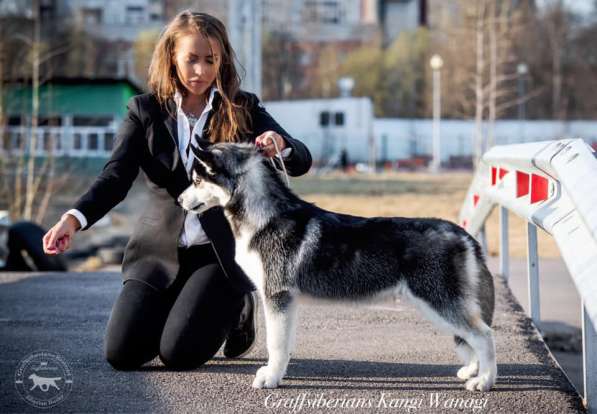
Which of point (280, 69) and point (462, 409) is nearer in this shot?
point (462, 409)

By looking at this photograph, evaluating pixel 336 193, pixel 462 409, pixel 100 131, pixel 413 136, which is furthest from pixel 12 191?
pixel 413 136

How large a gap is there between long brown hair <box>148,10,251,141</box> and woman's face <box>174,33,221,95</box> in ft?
0.11

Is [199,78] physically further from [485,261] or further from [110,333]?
[485,261]

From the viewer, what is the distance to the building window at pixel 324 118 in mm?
55531

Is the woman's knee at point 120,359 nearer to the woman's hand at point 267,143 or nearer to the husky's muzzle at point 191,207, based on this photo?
the husky's muzzle at point 191,207

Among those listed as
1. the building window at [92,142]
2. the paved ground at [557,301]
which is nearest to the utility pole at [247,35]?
the paved ground at [557,301]

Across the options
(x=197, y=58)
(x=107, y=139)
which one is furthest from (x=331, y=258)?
(x=107, y=139)

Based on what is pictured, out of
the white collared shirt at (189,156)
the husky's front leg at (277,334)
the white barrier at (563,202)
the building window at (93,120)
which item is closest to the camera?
the white barrier at (563,202)

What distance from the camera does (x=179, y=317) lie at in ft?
14.4

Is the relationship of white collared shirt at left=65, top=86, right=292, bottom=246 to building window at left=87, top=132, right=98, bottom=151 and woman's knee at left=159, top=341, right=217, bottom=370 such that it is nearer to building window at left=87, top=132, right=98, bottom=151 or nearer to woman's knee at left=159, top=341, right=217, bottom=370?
woman's knee at left=159, top=341, right=217, bottom=370

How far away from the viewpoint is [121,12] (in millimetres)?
66875

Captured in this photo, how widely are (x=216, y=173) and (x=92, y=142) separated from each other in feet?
117

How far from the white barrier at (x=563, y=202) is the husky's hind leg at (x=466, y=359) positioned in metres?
Result: 0.62

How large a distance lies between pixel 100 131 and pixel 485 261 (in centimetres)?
3581
